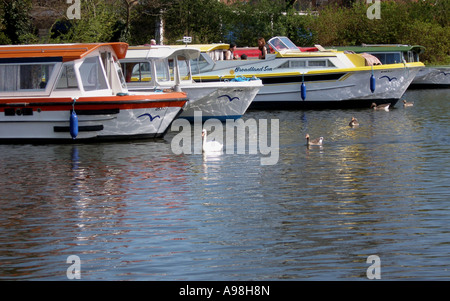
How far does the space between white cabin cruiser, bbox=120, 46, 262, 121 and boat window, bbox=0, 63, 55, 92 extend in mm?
4472

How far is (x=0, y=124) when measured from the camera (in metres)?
23.4

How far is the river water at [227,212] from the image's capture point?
10.9 meters

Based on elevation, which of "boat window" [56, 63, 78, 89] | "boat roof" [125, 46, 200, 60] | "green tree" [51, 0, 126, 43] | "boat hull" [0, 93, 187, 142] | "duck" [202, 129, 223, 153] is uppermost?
"green tree" [51, 0, 126, 43]

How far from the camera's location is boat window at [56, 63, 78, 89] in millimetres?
23016

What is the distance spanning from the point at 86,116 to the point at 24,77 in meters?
2.15

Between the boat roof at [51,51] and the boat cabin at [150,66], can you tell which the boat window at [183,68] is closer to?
the boat cabin at [150,66]

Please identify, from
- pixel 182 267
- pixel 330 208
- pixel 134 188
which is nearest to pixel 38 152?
pixel 134 188

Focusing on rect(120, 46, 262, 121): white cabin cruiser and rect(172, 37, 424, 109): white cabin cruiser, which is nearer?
rect(120, 46, 262, 121): white cabin cruiser

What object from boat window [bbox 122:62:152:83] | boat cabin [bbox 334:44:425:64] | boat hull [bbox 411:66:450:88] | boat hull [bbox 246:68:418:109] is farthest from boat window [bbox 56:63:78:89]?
boat hull [bbox 411:66:450:88]

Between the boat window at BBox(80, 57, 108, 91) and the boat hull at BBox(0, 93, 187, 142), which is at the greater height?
the boat window at BBox(80, 57, 108, 91)

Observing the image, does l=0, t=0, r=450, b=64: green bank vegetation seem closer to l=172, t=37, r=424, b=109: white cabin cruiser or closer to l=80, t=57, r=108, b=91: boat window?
l=172, t=37, r=424, b=109: white cabin cruiser

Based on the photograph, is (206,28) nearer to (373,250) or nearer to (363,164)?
(363,164)

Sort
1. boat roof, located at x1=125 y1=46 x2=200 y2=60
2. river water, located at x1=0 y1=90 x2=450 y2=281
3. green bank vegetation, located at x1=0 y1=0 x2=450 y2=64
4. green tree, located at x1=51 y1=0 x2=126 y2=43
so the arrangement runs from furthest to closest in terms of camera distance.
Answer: green bank vegetation, located at x1=0 y1=0 x2=450 y2=64, green tree, located at x1=51 y1=0 x2=126 y2=43, boat roof, located at x1=125 y1=46 x2=200 y2=60, river water, located at x1=0 y1=90 x2=450 y2=281

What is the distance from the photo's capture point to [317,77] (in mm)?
34781
